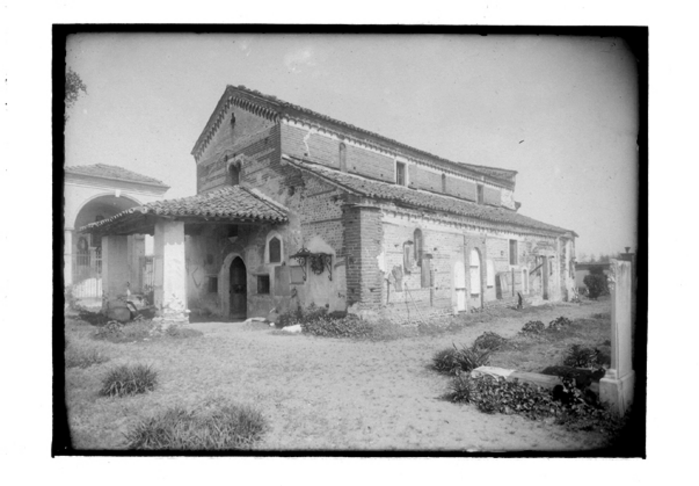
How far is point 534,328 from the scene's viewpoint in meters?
5.99

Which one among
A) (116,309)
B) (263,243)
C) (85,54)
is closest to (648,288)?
(263,243)

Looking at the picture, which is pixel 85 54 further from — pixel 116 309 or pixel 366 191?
Result: pixel 366 191

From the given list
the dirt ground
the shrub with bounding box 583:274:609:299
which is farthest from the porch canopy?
the shrub with bounding box 583:274:609:299

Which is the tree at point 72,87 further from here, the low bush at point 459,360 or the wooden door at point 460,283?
the wooden door at point 460,283

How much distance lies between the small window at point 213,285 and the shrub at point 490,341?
20.9 feet

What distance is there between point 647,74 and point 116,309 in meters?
8.50

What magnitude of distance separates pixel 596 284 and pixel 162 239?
23.1ft

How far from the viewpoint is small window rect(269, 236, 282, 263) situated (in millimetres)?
9086

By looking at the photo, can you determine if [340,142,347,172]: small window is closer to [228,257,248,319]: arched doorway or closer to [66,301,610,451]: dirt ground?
[228,257,248,319]: arched doorway

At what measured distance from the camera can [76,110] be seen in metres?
5.68

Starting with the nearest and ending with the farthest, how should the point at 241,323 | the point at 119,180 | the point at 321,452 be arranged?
the point at 321,452, the point at 119,180, the point at 241,323

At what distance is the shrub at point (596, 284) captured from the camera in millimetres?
5727

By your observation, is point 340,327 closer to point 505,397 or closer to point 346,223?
point 346,223

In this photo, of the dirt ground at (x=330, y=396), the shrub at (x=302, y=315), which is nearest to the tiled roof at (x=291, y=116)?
the dirt ground at (x=330, y=396)
